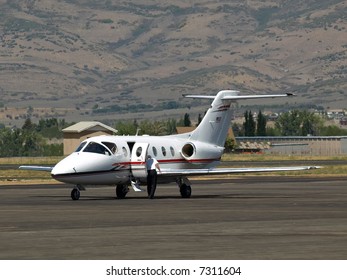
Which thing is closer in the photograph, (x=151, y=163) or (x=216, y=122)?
(x=151, y=163)

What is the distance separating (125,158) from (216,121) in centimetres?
754

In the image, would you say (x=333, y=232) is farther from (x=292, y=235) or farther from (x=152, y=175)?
(x=152, y=175)

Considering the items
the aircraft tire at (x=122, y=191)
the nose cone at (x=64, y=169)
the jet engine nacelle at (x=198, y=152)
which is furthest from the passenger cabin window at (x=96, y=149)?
the jet engine nacelle at (x=198, y=152)

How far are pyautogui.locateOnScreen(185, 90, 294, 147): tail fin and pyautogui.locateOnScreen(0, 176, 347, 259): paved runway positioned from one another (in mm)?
2865

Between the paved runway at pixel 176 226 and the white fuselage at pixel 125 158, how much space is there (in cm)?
120

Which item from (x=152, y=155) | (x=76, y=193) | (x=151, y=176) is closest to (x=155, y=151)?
(x=152, y=155)

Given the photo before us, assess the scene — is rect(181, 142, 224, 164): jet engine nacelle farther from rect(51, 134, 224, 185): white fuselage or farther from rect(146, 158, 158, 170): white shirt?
rect(146, 158, 158, 170): white shirt

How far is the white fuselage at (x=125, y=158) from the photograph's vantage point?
61375mm

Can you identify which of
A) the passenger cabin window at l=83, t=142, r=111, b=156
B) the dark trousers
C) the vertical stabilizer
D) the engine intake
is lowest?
the dark trousers

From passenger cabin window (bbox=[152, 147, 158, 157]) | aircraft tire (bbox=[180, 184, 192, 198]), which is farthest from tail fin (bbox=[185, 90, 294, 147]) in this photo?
aircraft tire (bbox=[180, 184, 192, 198])

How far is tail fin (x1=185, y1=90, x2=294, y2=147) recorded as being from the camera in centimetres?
6894

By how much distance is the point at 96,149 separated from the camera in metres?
63.0

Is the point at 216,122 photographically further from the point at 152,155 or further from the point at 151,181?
the point at 151,181
